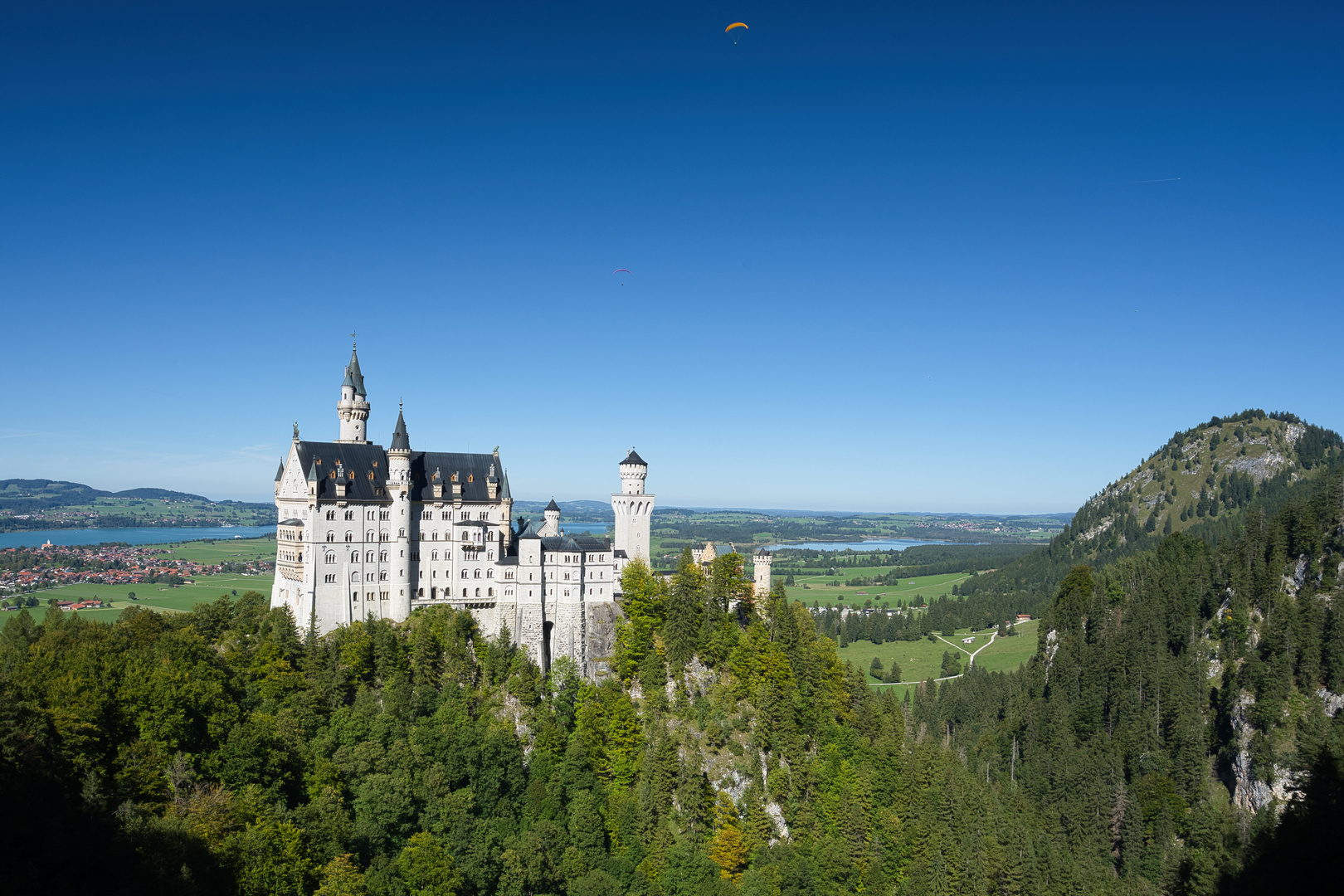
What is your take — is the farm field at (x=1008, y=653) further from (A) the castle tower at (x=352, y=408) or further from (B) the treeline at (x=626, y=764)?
(A) the castle tower at (x=352, y=408)

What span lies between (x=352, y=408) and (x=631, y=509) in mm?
29687

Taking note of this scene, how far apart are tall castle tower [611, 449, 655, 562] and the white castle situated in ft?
0.46

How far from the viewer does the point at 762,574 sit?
96.1 m

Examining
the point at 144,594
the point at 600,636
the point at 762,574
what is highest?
the point at 762,574

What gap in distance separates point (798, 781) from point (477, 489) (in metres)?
41.0

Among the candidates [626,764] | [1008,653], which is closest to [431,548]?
[626,764]

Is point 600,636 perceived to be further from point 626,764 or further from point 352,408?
point 352,408

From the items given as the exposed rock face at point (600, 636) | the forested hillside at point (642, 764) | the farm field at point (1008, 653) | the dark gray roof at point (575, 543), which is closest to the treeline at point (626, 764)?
the forested hillside at point (642, 764)

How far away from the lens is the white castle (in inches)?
3086

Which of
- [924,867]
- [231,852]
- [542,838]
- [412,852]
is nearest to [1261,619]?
[924,867]

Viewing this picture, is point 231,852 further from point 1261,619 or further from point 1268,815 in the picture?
point 1261,619

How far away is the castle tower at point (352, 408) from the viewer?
84938 mm

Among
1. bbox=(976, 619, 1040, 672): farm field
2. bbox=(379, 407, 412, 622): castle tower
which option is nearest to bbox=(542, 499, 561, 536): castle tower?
bbox=(379, 407, 412, 622): castle tower

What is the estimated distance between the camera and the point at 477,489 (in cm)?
8638
